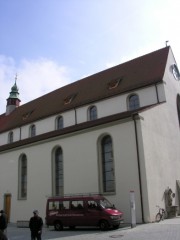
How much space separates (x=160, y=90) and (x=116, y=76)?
228 inches

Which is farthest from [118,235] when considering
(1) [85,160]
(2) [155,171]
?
(1) [85,160]

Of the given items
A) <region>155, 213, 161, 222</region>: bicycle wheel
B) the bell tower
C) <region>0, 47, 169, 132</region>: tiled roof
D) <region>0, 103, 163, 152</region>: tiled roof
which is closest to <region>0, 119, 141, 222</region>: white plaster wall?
<region>0, 103, 163, 152</region>: tiled roof

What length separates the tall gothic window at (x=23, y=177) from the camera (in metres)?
23.3

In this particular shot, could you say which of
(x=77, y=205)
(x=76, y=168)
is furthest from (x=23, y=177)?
(x=77, y=205)

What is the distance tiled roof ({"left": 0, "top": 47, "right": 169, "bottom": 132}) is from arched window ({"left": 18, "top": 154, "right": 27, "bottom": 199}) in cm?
535

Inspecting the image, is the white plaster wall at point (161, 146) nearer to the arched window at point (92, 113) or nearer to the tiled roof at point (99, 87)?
the tiled roof at point (99, 87)

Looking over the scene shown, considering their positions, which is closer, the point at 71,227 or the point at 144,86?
the point at 71,227

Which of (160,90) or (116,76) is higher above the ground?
(116,76)

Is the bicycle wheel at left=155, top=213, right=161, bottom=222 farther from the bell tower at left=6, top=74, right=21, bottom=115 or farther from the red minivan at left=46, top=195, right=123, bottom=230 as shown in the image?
the bell tower at left=6, top=74, right=21, bottom=115

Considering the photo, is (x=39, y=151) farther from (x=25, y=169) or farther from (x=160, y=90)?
(x=160, y=90)

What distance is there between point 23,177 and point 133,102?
10.5 m

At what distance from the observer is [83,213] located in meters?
15.5

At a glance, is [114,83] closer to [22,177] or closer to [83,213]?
[22,177]

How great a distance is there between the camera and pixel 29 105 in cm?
3416
